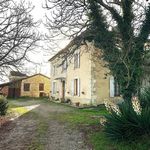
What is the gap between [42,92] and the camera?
45.8 metres

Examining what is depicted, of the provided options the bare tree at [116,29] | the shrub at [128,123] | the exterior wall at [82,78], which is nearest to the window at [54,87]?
the exterior wall at [82,78]

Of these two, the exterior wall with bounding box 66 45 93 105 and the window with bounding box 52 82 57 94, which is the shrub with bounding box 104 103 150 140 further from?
the window with bounding box 52 82 57 94

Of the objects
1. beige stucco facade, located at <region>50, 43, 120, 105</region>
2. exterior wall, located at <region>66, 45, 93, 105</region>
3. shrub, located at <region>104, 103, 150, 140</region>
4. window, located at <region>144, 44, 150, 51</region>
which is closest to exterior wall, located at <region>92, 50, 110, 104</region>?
beige stucco facade, located at <region>50, 43, 120, 105</region>

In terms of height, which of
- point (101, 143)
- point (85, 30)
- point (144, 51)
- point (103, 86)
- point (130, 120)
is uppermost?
point (85, 30)

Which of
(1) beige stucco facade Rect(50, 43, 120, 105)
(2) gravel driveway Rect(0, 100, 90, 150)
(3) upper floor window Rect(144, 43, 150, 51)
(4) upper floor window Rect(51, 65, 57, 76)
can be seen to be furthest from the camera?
(4) upper floor window Rect(51, 65, 57, 76)

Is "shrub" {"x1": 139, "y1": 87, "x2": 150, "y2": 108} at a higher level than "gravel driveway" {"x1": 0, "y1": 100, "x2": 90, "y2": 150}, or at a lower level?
higher

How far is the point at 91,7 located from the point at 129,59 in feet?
11.8

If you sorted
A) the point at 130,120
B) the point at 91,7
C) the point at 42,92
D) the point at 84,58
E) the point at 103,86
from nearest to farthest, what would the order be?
the point at 130,120, the point at 91,7, the point at 103,86, the point at 84,58, the point at 42,92

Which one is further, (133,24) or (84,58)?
(84,58)

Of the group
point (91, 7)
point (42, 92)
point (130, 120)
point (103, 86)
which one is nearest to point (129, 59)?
point (91, 7)

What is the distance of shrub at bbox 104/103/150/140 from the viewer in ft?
27.4

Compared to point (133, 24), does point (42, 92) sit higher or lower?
lower

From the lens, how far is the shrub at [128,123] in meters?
8.34

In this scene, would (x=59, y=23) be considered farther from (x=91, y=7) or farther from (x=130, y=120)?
(x=130, y=120)
